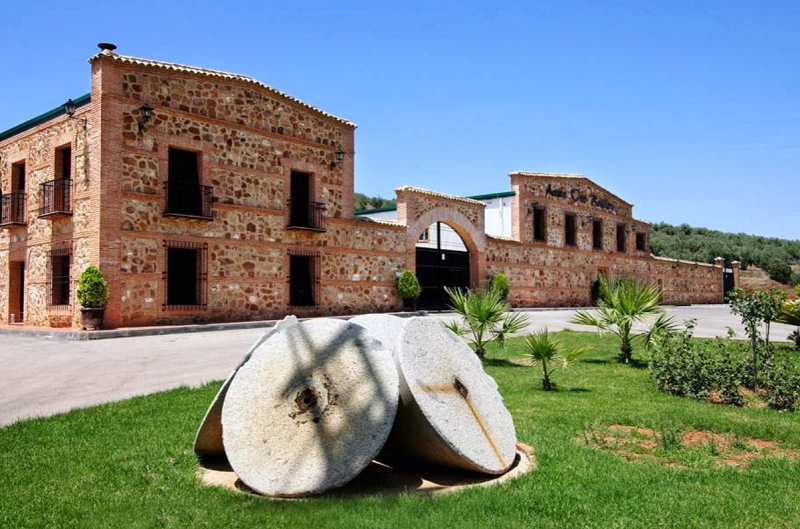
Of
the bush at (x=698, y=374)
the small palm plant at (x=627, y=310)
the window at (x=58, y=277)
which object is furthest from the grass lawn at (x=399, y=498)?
the window at (x=58, y=277)

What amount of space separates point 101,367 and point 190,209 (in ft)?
25.7

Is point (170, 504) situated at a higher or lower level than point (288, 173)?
lower

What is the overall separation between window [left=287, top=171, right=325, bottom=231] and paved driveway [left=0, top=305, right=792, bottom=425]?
5551 mm

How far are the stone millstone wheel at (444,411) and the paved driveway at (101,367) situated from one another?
4318 mm

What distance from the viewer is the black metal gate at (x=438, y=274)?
23.3 m

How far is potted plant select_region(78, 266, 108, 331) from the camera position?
14.4 metres

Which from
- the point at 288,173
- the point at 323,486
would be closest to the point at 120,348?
the point at 288,173

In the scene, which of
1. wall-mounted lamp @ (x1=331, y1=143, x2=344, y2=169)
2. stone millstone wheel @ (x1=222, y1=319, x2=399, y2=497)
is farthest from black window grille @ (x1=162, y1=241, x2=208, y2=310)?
stone millstone wheel @ (x1=222, y1=319, x2=399, y2=497)

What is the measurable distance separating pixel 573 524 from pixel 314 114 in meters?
17.9

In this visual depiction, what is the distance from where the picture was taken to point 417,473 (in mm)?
4246

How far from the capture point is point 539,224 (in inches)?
1137

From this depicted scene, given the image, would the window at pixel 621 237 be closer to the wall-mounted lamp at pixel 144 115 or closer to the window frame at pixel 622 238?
the window frame at pixel 622 238

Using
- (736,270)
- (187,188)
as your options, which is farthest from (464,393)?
(736,270)

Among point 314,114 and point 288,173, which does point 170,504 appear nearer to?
point 288,173
